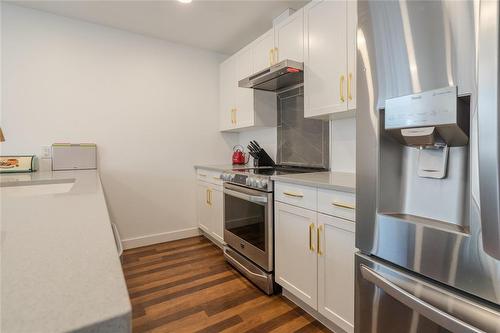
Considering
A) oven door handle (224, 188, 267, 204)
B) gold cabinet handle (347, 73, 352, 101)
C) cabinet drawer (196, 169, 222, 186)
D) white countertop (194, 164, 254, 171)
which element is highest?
gold cabinet handle (347, 73, 352, 101)

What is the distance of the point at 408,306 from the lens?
90cm

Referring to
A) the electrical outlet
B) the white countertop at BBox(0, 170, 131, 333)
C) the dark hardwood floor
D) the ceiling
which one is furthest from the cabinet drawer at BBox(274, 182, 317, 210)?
the electrical outlet

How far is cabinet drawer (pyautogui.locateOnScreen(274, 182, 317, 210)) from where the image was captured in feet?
5.24

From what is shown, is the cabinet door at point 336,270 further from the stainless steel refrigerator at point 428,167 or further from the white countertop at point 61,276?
the white countertop at point 61,276

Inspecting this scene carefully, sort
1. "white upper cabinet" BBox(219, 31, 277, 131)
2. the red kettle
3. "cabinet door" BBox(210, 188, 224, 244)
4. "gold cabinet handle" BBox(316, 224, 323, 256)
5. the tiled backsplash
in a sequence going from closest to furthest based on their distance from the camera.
A: 1. "gold cabinet handle" BBox(316, 224, 323, 256)
2. the tiled backsplash
3. "white upper cabinet" BBox(219, 31, 277, 131)
4. "cabinet door" BBox(210, 188, 224, 244)
5. the red kettle

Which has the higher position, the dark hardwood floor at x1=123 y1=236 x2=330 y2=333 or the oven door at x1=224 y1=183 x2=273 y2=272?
the oven door at x1=224 y1=183 x2=273 y2=272

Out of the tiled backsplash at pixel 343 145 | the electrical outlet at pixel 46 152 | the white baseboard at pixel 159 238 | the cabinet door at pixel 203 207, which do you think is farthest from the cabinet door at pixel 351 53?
the electrical outlet at pixel 46 152

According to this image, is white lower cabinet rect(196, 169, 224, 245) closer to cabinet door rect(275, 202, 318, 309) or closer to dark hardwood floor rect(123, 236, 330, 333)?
dark hardwood floor rect(123, 236, 330, 333)

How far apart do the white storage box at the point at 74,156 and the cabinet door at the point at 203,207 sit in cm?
115

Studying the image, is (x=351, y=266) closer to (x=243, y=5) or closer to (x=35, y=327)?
(x=35, y=327)

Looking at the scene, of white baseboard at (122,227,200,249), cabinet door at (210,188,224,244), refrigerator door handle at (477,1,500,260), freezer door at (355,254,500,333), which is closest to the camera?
refrigerator door handle at (477,1,500,260)

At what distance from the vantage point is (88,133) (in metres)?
2.65

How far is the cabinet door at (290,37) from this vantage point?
2017 mm

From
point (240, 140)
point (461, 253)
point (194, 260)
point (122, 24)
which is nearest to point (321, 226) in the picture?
point (461, 253)
